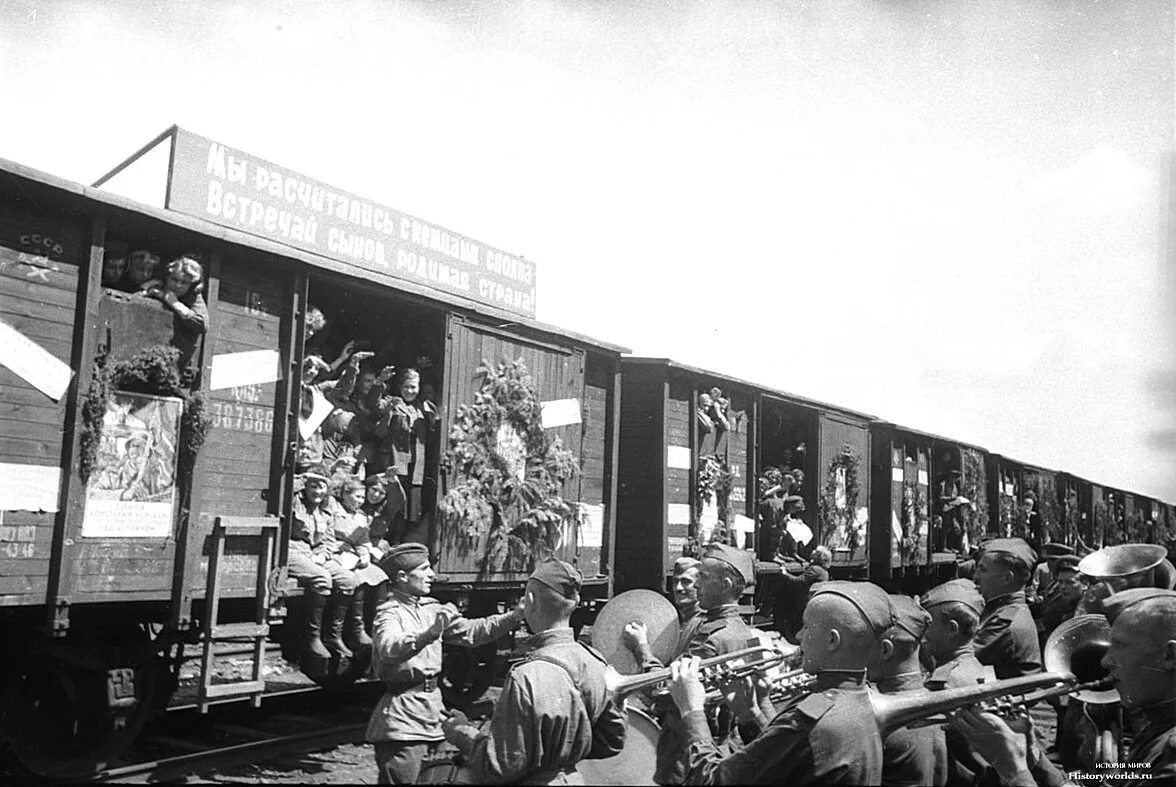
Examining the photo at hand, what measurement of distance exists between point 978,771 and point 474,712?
508 cm

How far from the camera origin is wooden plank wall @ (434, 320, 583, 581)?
7766 mm

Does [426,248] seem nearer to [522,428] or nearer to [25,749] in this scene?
[522,428]

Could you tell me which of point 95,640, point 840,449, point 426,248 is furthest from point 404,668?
point 840,449

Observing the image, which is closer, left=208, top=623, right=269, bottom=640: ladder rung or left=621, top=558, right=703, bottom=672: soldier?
left=621, top=558, right=703, bottom=672: soldier

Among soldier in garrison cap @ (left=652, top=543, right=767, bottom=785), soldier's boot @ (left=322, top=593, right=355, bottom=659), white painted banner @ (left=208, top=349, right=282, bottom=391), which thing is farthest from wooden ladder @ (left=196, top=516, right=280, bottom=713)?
soldier in garrison cap @ (left=652, top=543, right=767, bottom=785)

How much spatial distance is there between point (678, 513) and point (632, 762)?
7.01 m

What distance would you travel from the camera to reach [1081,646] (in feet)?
13.0

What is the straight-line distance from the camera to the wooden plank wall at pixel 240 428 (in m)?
6.02

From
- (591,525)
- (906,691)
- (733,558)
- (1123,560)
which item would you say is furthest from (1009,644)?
(591,525)

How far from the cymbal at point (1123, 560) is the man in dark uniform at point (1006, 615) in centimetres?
35

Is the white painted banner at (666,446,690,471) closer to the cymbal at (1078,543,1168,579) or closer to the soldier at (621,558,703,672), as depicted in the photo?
the soldier at (621,558,703,672)

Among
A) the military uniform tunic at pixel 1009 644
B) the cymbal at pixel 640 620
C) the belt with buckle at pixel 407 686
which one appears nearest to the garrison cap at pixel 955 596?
the military uniform tunic at pixel 1009 644

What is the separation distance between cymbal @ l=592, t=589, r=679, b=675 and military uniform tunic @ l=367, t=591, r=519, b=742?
3.82 ft

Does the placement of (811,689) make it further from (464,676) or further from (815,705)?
(464,676)
